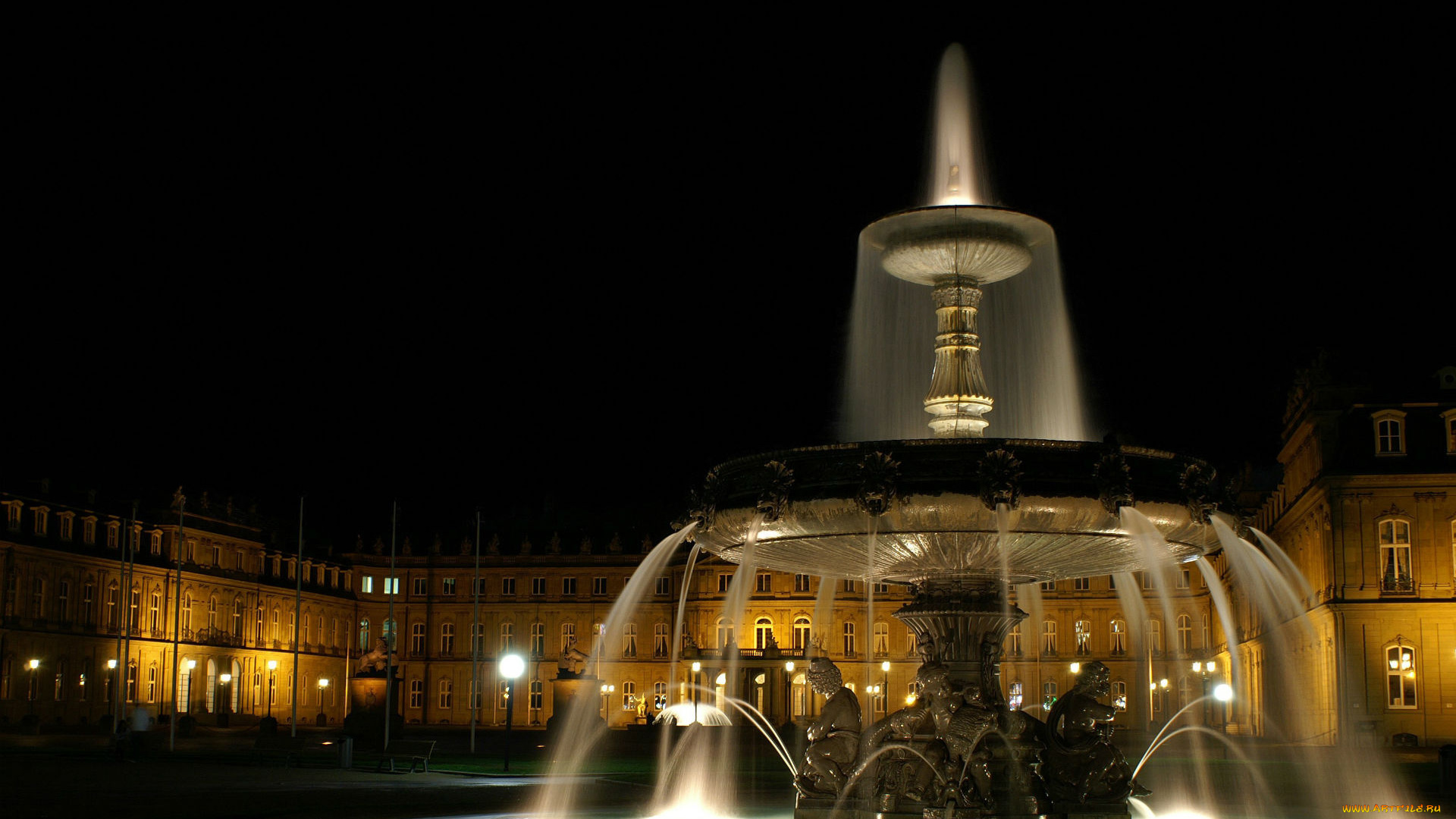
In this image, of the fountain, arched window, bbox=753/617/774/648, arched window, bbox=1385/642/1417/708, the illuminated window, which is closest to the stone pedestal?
arched window, bbox=1385/642/1417/708

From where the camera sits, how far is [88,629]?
225ft

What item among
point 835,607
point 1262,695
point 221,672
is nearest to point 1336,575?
point 1262,695

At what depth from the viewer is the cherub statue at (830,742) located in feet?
38.4

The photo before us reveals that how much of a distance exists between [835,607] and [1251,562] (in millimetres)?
81626

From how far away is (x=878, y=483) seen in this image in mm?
10656

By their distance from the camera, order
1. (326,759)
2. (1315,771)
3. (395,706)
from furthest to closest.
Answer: (395,706)
(326,759)
(1315,771)

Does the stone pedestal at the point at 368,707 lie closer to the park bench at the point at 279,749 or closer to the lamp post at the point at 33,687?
the park bench at the point at 279,749

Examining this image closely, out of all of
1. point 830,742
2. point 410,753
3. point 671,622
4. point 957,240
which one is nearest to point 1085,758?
point 830,742

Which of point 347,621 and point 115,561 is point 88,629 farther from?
point 347,621

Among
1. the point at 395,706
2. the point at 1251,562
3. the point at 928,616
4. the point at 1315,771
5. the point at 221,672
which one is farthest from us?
the point at 221,672

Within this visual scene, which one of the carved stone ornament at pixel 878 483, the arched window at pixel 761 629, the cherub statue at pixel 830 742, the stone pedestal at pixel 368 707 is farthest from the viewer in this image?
the arched window at pixel 761 629

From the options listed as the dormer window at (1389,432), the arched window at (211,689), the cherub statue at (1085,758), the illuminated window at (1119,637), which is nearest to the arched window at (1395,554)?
the dormer window at (1389,432)

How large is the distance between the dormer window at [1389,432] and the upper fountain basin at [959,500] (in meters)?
39.0

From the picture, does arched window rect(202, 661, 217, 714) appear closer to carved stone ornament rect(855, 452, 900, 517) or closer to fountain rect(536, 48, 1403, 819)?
fountain rect(536, 48, 1403, 819)
